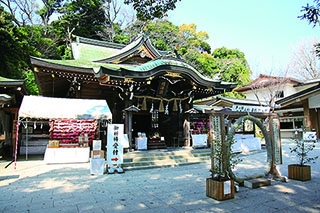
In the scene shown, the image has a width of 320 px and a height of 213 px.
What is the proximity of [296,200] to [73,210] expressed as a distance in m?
4.63

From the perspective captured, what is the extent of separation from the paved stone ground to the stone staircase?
4.45 feet

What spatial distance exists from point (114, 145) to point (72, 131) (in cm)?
461

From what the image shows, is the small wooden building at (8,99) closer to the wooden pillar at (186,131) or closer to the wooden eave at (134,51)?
the wooden eave at (134,51)

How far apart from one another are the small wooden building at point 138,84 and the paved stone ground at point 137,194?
3760 millimetres

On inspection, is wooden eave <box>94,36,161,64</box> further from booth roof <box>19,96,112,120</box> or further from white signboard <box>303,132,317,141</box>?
white signboard <box>303,132,317,141</box>

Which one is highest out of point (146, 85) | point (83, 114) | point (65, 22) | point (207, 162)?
point (65, 22)

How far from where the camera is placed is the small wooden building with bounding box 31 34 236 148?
973cm

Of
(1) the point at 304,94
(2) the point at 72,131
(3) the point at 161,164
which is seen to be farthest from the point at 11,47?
(1) the point at 304,94

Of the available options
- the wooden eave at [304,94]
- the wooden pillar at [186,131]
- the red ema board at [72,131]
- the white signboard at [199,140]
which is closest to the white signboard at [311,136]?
the wooden eave at [304,94]

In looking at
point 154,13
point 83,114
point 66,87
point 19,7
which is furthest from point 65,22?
point 154,13

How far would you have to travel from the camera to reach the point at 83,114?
920 cm

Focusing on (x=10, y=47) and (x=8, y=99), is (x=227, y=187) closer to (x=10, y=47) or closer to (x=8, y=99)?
(x=8, y=99)

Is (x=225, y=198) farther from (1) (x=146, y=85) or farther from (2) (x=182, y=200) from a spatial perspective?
(1) (x=146, y=85)

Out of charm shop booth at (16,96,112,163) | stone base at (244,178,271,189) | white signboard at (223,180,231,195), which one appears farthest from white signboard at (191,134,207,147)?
white signboard at (223,180,231,195)
